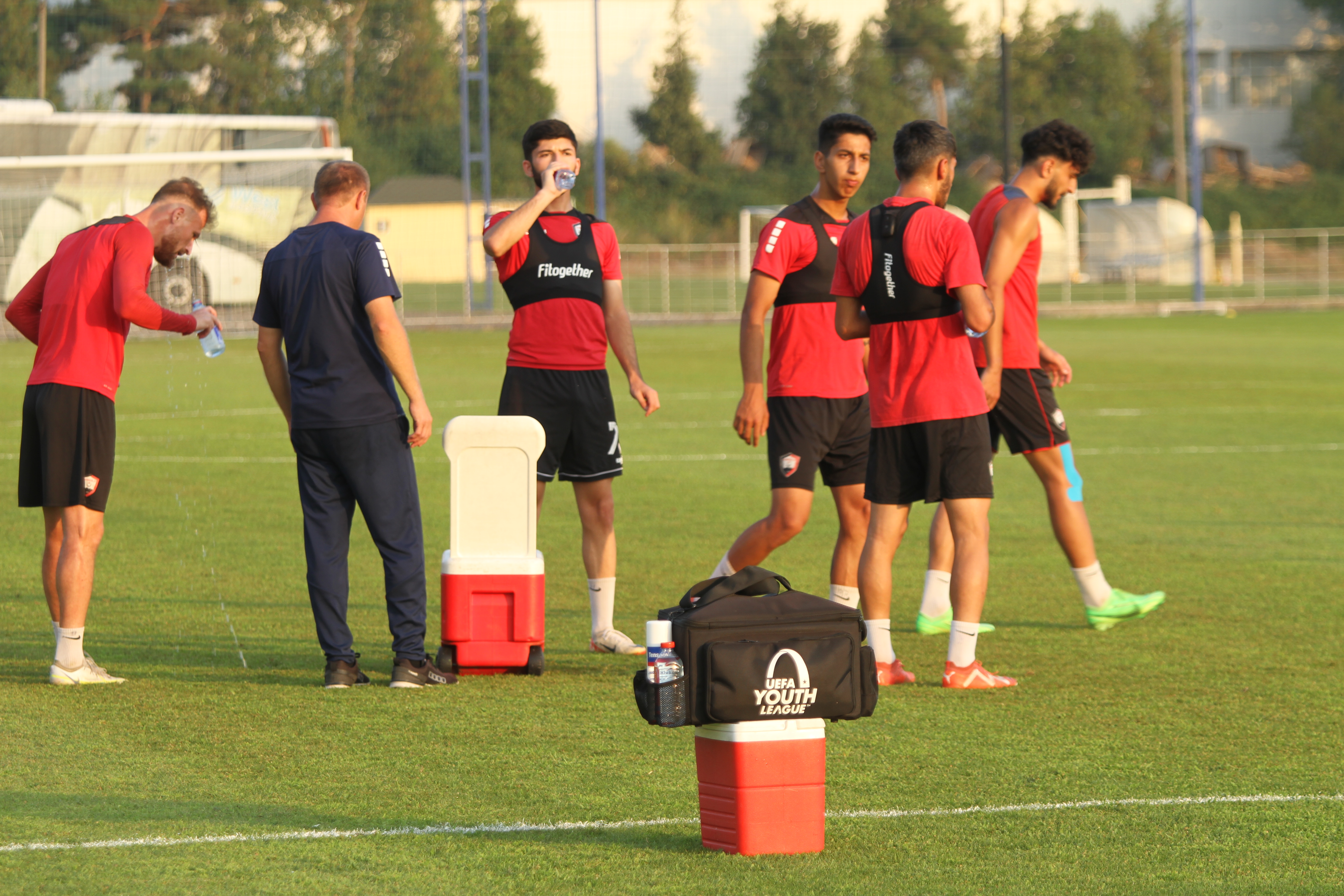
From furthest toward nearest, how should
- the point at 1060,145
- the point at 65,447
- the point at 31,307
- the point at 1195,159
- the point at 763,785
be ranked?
the point at 1195,159 → the point at 1060,145 → the point at 31,307 → the point at 65,447 → the point at 763,785

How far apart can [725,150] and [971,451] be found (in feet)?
183

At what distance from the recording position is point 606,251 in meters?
7.26

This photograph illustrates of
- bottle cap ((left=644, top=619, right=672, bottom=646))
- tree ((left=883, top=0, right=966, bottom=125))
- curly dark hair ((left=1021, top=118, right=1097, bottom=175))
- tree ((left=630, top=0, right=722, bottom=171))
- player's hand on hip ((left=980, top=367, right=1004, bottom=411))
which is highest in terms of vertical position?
tree ((left=883, top=0, right=966, bottom=125))

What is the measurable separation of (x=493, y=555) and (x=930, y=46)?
65.5 metres

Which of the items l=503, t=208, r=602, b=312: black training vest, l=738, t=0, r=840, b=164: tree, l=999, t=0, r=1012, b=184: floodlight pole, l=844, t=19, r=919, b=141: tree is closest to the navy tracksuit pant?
l=503, t=208, r=602, b=312: black training vest

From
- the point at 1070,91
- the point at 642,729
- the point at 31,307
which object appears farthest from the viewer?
the point at 1070,91

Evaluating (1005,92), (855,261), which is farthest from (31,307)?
(1005,92)

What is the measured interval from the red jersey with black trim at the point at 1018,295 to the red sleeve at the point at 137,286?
336 cm

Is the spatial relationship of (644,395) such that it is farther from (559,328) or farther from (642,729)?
(642,729)

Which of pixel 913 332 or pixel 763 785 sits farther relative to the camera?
pixel 913 332

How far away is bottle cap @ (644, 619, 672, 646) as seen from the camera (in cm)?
416

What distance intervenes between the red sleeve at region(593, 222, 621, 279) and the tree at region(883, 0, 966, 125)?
63156 mm

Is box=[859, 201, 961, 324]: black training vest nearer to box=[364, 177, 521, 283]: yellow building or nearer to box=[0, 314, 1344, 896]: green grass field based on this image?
box=[0, 314, 1344, 896]: green grass field

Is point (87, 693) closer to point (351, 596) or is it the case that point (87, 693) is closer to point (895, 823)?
point (351, 596)
